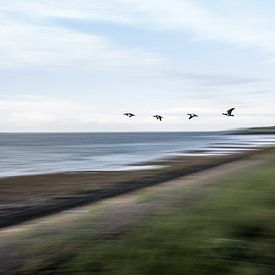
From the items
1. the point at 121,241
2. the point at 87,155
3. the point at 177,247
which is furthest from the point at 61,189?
the point at 87,155

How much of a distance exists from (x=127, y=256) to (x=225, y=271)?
1482 millimetres

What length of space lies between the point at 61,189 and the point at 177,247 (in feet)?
50.3

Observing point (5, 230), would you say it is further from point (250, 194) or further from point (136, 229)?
point (250, 194)

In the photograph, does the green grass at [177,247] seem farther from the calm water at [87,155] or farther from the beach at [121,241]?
the calm water at [87,155]

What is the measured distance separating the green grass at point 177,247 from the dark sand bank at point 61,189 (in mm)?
6187

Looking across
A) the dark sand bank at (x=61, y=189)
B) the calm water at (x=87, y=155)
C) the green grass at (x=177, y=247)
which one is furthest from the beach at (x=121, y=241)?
the calm water at (x=87, y=155)

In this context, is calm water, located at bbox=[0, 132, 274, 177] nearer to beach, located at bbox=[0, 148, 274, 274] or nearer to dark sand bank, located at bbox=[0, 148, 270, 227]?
dark sand bank, located at bbox=[0, 148, 270, 227]

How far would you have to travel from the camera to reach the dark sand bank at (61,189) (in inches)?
655

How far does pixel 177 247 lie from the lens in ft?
24.9

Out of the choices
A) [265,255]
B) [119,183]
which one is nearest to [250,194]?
[265,255]

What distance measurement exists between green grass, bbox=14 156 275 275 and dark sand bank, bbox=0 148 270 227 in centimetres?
619

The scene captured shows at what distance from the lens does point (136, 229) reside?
30.5 feet

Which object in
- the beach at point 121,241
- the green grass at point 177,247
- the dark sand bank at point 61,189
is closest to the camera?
the green grass at point 177,247

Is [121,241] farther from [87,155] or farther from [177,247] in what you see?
[87,155]
